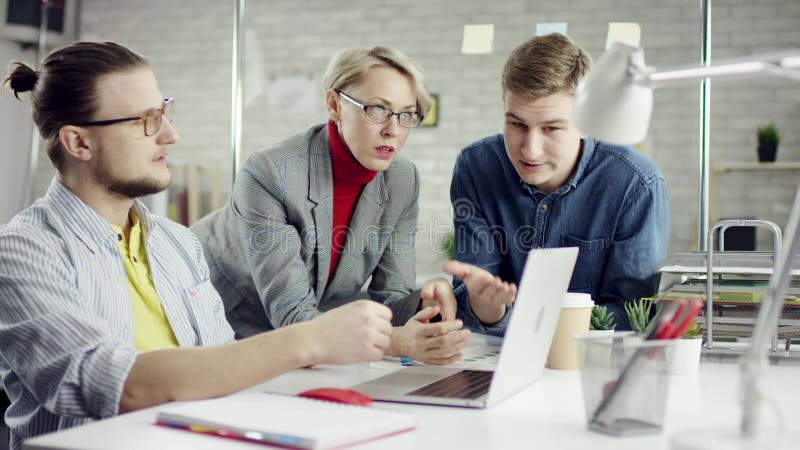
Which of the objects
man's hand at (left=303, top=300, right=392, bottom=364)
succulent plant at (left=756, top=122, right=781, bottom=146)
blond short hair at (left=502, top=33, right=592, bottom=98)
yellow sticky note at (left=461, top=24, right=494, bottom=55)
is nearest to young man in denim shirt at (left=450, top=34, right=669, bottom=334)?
blond short hair at (left=502, top=33, right=592, bottom=98)

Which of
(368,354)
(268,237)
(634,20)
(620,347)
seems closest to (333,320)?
(368,354)

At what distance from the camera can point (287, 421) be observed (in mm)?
987

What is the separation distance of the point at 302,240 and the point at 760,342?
1596 mm

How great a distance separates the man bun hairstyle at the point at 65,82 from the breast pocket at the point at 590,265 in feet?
3.91

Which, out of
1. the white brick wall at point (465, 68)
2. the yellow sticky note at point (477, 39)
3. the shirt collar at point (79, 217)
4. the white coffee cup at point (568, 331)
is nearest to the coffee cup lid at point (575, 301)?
the white coffee cup at point (568, 331)

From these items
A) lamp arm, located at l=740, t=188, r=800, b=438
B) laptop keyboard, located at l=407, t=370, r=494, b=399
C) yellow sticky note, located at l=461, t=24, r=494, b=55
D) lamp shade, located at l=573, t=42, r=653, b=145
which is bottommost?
laptop keyboard, located at l=407, t=370, r=494, b=399

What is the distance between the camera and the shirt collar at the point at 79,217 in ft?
4.90

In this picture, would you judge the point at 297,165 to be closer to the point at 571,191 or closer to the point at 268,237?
the point at 268,237

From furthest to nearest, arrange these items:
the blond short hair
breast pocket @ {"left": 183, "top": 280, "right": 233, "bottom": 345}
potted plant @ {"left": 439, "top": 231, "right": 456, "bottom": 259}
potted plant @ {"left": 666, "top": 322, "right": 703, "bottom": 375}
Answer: potted plant @ {"left": 439, "top": 231, "right": 456, "bottom": 259}
the blond short hair
breast pocket @ {"left": 183, "top": 280, "right": 233, "bottom": 345}
potted plant @ {"left": 666, "top": 322, "right": 703, "bottom": 375}

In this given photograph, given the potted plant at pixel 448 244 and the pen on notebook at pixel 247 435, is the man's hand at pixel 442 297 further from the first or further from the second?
the potted plant at pixel 448 244

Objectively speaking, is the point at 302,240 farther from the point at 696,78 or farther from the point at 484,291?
the point at 696,78

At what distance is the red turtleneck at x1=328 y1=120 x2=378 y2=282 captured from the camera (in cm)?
233

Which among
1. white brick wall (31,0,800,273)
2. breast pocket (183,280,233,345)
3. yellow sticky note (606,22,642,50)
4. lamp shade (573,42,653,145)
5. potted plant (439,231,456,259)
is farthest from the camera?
potted plant (439,231,456,259)

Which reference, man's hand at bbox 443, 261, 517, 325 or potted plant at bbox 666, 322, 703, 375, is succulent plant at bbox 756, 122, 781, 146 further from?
potted plant at bbox 666, 322, 703, 375
